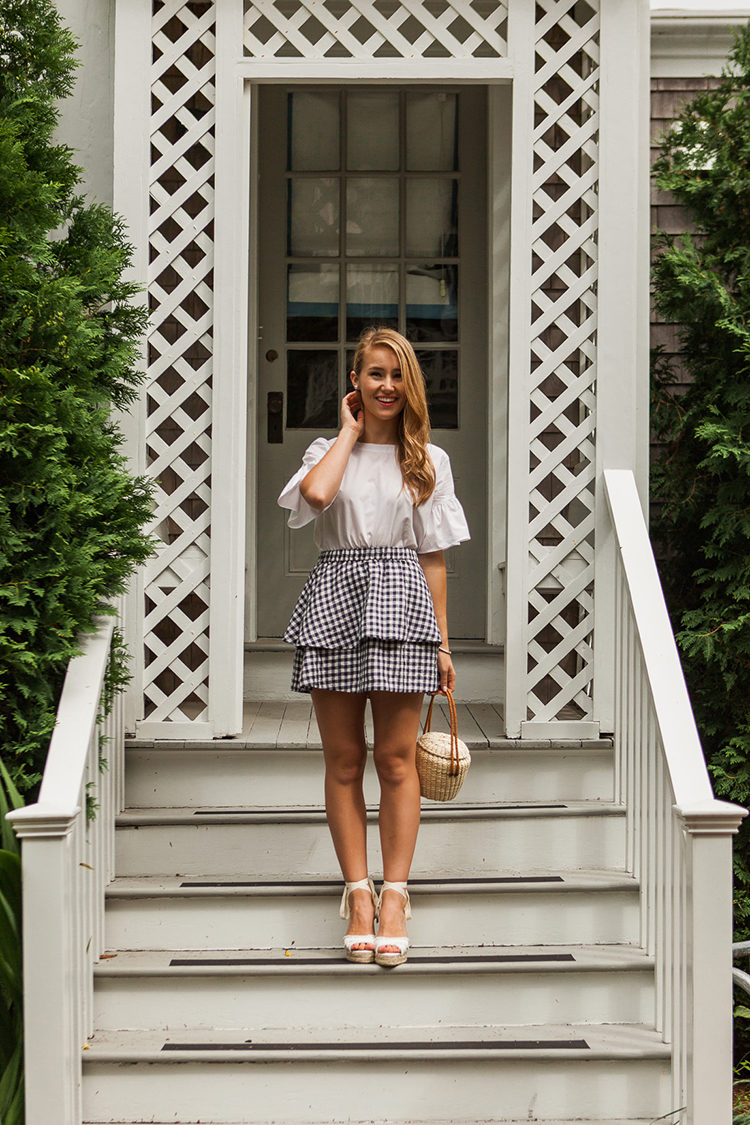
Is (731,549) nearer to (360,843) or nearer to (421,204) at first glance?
(360,843)

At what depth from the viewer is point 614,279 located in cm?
367

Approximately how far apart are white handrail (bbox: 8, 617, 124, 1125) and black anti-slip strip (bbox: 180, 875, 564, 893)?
416mm

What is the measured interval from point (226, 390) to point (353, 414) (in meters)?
0.77

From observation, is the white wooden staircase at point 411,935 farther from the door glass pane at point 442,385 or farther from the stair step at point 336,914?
the door glass pane at point 442,385

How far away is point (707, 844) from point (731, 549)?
1612 mm

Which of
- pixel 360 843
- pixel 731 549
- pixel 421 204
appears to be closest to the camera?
pixel 360 843

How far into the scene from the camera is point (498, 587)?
15.7ft

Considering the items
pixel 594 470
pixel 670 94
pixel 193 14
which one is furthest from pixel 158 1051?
pixel 670 94

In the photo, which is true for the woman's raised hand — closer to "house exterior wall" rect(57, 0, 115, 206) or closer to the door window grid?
"house exterior wall" rect(57, 0, 115, 206)

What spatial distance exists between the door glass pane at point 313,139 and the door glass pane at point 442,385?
0.95m

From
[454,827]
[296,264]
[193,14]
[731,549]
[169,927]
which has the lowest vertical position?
[169,927]

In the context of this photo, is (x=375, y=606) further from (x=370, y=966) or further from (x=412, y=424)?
(x=370, y=966)

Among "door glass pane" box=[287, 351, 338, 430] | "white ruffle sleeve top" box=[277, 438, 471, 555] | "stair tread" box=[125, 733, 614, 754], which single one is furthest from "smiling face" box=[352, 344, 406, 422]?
"door glass pane" box=[287, 351, 338, 430]

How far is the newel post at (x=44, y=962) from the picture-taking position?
2.54 metres
